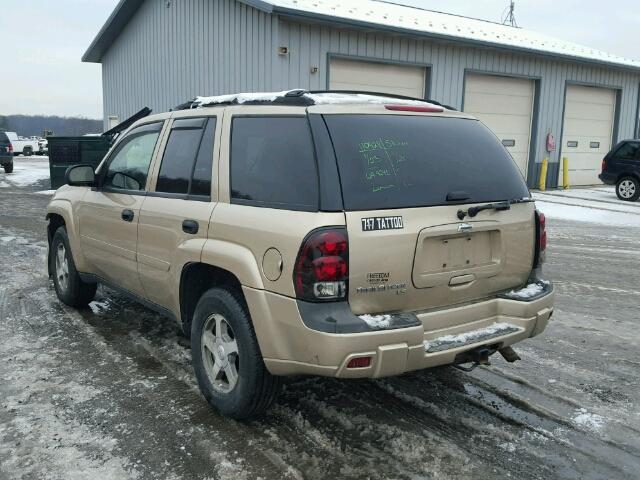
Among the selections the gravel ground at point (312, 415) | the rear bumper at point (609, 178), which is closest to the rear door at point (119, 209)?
the gravel ground at point (312, 415)

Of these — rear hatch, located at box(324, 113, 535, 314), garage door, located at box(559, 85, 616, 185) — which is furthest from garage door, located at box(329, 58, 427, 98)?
rear hatch, located at box(324, 113, 535, 314)

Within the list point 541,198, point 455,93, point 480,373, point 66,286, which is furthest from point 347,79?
point 480,373

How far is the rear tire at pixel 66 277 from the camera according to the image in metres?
5.49

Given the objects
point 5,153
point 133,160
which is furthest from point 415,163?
point 5,153

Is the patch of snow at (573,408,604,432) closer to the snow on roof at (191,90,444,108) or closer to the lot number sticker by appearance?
the lot number sticker

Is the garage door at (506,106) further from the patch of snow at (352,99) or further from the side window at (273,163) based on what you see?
the side window at (273,163)

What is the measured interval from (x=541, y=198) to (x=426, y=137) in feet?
46.4

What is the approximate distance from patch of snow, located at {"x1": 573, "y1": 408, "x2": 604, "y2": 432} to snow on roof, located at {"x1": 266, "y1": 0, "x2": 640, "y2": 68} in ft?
34.8

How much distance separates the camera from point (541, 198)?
16422mm

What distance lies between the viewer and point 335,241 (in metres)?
2.86

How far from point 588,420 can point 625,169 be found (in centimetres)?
1452

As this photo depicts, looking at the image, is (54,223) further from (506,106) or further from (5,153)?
(5,153)

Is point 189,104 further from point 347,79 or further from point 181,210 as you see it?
point 347,79

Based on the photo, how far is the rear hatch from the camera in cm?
296
